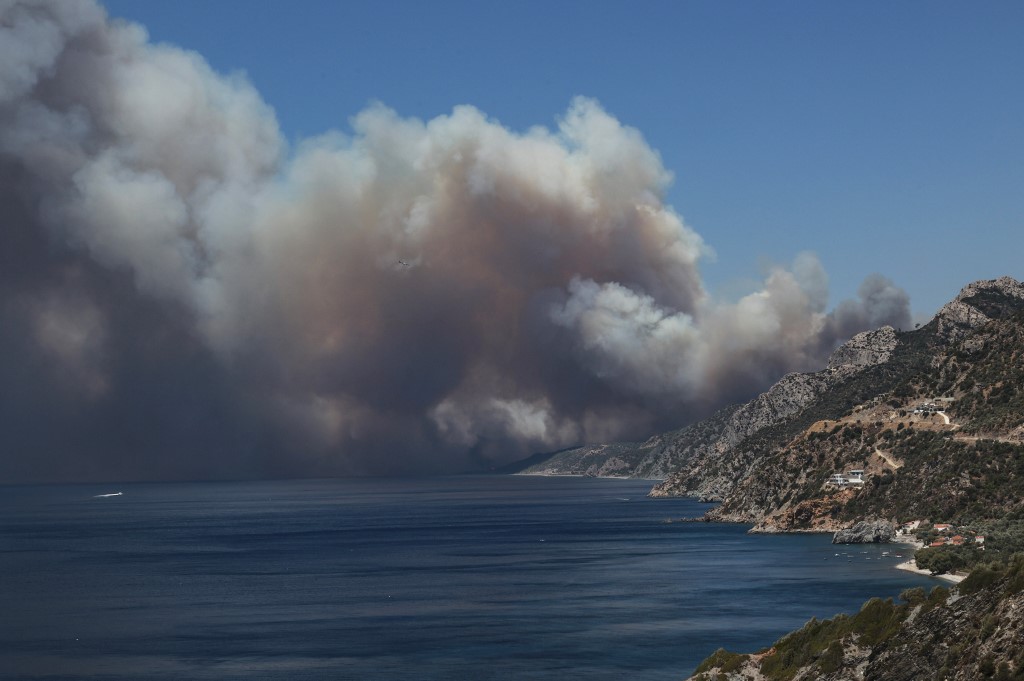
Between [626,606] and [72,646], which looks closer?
[72,646]

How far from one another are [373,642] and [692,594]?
206ft

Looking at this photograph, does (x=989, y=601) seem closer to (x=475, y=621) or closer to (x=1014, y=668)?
(x=1014, y=668)

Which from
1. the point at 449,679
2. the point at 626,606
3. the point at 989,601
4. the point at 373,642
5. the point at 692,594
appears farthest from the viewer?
the point at 692,594

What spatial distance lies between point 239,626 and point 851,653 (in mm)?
104812

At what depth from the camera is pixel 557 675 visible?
13375 cm

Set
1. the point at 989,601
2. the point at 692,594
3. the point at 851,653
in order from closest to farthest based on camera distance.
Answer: the point at 989,601
the point at 851,653
the point at 692,594

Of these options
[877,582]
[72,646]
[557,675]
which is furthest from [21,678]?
[877,582]

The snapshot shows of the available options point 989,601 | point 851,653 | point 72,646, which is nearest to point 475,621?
point 72,646

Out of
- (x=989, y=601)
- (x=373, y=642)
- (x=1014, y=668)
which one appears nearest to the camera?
(x=1014, y=668)

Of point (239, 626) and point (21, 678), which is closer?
point (21, 678)

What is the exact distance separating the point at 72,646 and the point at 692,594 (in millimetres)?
96465

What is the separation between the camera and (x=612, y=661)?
Result: 141 m

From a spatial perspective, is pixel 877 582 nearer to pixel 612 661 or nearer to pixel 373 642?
pixel 612 661

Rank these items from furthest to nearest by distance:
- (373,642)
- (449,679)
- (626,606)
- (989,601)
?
(626,606) → (373,642) → (449,679) → (989,601)
